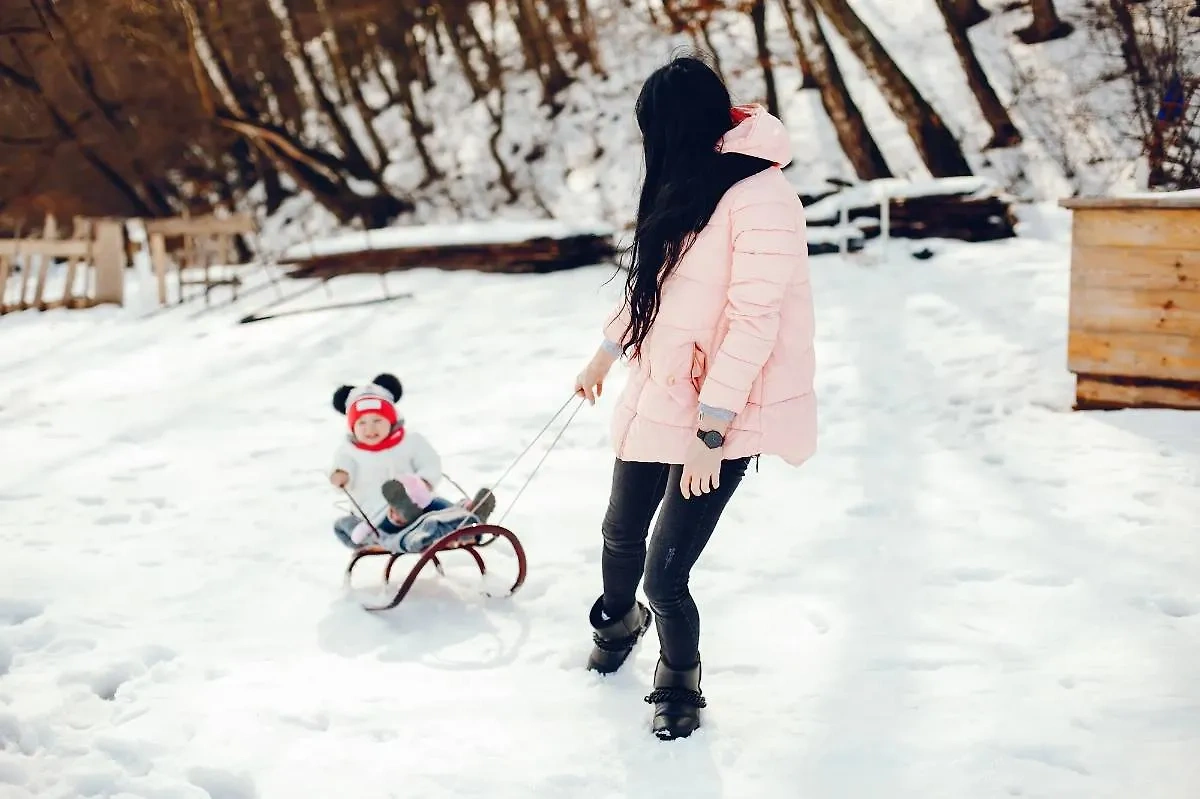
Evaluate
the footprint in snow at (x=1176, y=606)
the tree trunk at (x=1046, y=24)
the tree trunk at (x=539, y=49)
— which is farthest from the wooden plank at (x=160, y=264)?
the tree trunk at (x=1046, y=24)

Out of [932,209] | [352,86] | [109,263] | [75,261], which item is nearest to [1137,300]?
[932,209]

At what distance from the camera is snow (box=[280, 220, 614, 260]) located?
35.5 ft

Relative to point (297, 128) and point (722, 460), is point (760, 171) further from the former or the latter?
point (297, 128)

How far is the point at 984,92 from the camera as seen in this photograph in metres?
13.4

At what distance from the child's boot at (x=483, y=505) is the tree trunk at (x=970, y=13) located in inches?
480

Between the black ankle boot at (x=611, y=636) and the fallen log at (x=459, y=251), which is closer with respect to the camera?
the black ankle boot at (x=611, y=636)

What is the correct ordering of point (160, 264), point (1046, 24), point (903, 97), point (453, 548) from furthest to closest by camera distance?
point (1046, 24) < point (903, 97) < point (160, 264) < point (453, 548)

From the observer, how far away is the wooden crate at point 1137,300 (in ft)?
16.5

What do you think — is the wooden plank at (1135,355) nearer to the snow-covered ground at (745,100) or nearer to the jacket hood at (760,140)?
the jacket hood at (760,140)

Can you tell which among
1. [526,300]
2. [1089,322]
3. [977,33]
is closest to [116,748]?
[1089,322]

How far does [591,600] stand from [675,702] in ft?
3.22

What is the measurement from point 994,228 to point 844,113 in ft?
10.6

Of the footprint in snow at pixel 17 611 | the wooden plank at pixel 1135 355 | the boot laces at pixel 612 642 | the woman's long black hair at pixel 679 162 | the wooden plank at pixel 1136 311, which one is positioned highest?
the woman's long black hair at pixel 679 162

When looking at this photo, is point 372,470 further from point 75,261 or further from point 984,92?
point 984,92
